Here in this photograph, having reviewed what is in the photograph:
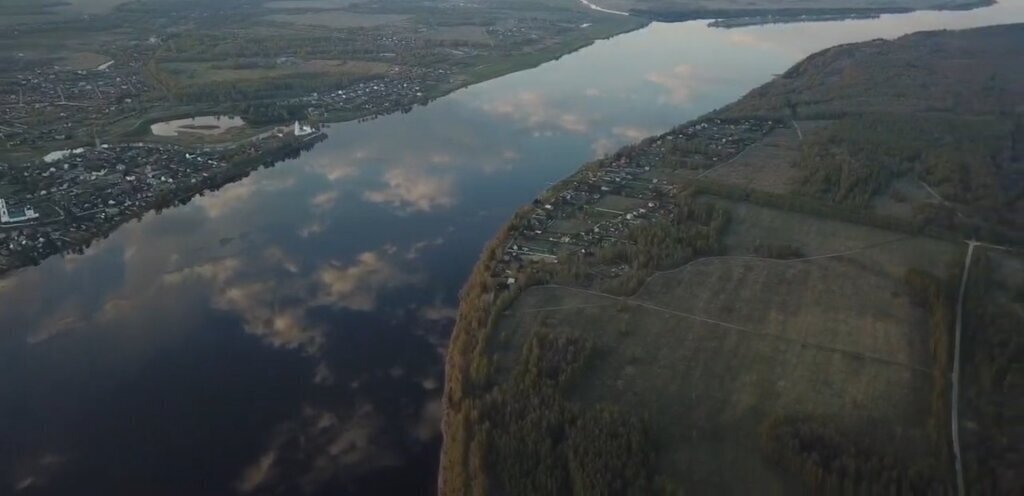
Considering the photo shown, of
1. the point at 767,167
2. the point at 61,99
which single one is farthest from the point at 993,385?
the point at 61,99

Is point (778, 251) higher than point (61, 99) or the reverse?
higher

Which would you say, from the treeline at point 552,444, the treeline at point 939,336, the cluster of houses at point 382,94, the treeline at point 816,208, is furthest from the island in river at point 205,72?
the treeline at point 939,336

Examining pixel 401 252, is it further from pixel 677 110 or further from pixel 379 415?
pixel 677 110

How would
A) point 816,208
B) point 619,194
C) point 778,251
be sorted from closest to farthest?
point 778,251 < point 816,208 < point 619,194

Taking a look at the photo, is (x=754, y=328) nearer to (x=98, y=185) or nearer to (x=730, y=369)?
(x=730, y=369)

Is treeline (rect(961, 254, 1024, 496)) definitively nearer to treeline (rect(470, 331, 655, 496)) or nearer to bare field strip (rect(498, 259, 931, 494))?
bare field strip (rect(498, 259, 931, 494))

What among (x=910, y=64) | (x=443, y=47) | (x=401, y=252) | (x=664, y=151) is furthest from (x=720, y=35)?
(x=401, y=252)
